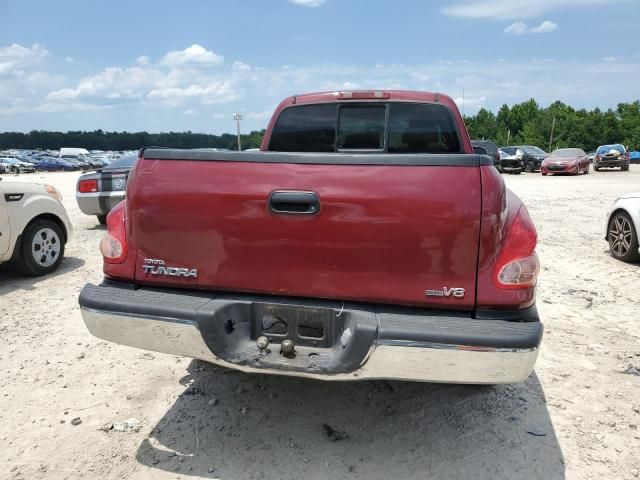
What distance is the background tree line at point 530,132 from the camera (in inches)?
3086

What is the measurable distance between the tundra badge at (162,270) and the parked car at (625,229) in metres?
6.35

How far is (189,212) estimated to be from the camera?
2576 mm

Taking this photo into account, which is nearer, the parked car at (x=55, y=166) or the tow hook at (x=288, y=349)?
the tow hook at (x=288, y=349)

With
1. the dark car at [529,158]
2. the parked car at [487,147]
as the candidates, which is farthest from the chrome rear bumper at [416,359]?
the dark car at [529,158]

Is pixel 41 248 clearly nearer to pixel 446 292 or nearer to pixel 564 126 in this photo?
pixel 446 292

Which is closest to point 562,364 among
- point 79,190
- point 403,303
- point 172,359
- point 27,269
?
point 403,303

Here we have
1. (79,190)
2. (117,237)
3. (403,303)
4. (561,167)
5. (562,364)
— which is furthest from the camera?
(561,167)

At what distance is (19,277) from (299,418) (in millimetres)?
4988

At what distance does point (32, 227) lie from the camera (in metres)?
6.22

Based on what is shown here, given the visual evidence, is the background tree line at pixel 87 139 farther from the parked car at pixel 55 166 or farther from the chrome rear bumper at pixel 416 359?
the chrome rear bumper at pixel 416 359

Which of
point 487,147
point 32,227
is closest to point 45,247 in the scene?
Answer: point 32,227

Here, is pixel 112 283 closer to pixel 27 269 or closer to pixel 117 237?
pixel 117 237

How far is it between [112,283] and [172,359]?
1358 millimetres

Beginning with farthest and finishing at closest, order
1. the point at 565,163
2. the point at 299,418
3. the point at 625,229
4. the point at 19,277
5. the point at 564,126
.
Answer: the point at 564,126 → the point at 565,163 → the point at 625,229 → the point at 19,277 → the point at 299,418
